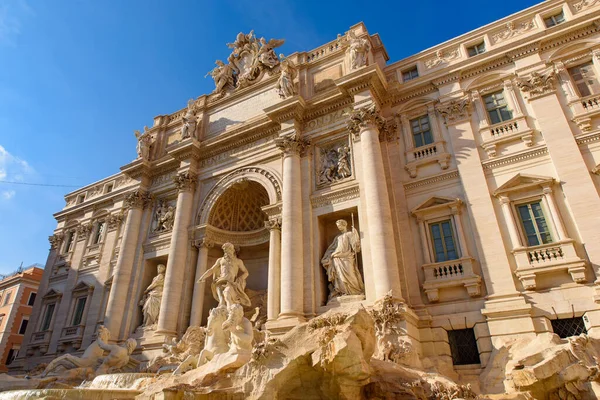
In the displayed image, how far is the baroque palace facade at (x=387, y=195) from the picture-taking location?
1222 cm

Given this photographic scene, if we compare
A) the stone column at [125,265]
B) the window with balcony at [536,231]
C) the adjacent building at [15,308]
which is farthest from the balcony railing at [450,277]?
the adjacent building at [15,308]

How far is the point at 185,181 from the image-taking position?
19797mm

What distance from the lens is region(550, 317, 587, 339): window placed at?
1104cm

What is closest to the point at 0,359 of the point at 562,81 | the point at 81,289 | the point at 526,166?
the point at 81,289

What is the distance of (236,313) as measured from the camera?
34.7ft

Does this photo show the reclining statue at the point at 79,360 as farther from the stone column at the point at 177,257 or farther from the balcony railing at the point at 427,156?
the balcony railing at the point at 427,156

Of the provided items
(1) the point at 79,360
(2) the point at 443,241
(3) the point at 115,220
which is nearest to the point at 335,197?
(2) the point at 443,241

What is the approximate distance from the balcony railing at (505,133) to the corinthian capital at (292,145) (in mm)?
7035

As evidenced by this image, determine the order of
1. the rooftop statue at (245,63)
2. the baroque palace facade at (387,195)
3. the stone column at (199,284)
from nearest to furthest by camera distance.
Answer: the baroque palace facade at (387,195) < the stone column at (199,284) < the rooftop statue at (245,63)

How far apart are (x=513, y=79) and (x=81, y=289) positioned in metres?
23.6

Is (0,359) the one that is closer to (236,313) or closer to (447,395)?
(236,313)

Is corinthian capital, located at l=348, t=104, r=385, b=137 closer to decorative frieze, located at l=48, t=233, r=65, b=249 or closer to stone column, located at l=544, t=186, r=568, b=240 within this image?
stone column, located at l=544, t=186, r=568, b=240

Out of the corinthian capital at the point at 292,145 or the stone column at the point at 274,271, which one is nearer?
the stone column at the point at 274,271

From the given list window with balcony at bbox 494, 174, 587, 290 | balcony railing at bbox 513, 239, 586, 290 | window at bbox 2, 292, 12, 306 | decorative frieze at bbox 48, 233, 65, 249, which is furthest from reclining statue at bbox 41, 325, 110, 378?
window at bbox 2, 292, 12, 306
